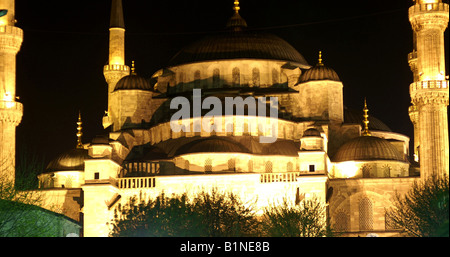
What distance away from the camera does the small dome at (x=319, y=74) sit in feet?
181

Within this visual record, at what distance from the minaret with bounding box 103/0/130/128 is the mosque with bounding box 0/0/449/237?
0.06 m

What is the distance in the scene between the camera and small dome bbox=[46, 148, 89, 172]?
55969 mm

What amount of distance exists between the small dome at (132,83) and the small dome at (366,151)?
9613 millimetres

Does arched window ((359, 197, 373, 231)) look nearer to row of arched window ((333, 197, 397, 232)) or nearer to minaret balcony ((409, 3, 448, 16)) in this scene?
row of arched window ((333, 197, 397, 232))

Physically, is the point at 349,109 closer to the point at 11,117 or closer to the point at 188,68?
the point at 188,68

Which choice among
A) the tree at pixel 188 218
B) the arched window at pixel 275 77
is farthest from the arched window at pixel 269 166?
the arched window at pixel 275 77

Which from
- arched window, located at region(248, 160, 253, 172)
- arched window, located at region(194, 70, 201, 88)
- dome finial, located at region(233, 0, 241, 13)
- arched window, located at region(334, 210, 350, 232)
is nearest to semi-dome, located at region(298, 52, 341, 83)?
arched window, located at region(194, 70, 201, 88)

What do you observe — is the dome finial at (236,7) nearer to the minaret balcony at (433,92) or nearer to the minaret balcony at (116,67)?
the minaret balcony at (116,67)

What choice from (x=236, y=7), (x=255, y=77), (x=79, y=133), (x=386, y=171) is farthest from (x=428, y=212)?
(x=236, y=7)
